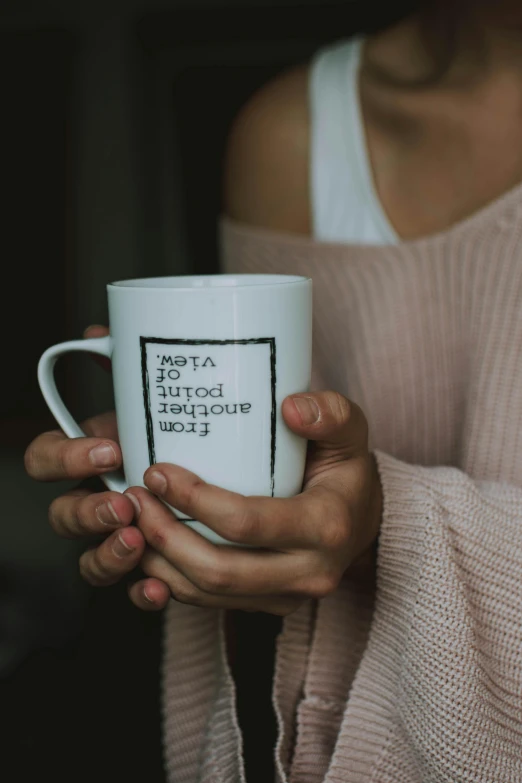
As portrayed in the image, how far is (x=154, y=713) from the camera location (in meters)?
1.02

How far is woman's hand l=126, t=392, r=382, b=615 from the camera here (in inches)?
17.9

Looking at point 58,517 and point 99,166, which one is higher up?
point 99,166

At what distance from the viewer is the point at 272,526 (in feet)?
1.49

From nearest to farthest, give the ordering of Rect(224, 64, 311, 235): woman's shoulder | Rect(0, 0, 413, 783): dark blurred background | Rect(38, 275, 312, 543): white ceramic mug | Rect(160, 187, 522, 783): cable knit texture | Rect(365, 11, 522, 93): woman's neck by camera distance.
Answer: Rect(38, 275, 312, 543): white ceramic mug < Rect(160, 187, 522, 783): cable knit texture < Rect(365, 11, 522, 93): woman's neck < Rect(224, 64, 311, 235): woman's shoulder < Rect(0, 0, 413, 783): dark blurred background

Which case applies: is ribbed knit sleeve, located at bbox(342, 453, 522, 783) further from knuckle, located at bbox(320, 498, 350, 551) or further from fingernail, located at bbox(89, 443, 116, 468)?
fingernail, located at bbox(89, 443, 116, 468)

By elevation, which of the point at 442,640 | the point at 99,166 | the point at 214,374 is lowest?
the point at 442,640

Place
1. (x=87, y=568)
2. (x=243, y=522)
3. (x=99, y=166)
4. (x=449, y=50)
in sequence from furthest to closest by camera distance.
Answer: (x=99, y=166) → (x=449, y=50) → (x=87, y=568) → (x=243, y=522)

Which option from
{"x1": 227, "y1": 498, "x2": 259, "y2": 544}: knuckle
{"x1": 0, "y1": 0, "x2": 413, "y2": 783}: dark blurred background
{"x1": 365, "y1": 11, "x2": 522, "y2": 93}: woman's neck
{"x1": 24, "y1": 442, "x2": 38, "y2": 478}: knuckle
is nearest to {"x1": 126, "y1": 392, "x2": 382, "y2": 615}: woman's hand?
{"x1": 227, "y1": 498, "x2": 259, "y2": 544}: knuckle

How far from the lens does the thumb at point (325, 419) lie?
1.55 ft

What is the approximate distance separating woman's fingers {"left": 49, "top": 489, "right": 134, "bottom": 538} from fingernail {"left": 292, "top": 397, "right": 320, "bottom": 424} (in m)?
0.13

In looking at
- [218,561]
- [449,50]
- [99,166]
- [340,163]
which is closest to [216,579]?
[218,561]

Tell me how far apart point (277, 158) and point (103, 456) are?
2.04ft

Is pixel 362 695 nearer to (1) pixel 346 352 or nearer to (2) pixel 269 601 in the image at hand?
(2) pixel 269 601

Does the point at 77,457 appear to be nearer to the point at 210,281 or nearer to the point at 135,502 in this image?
the point at 135,502
